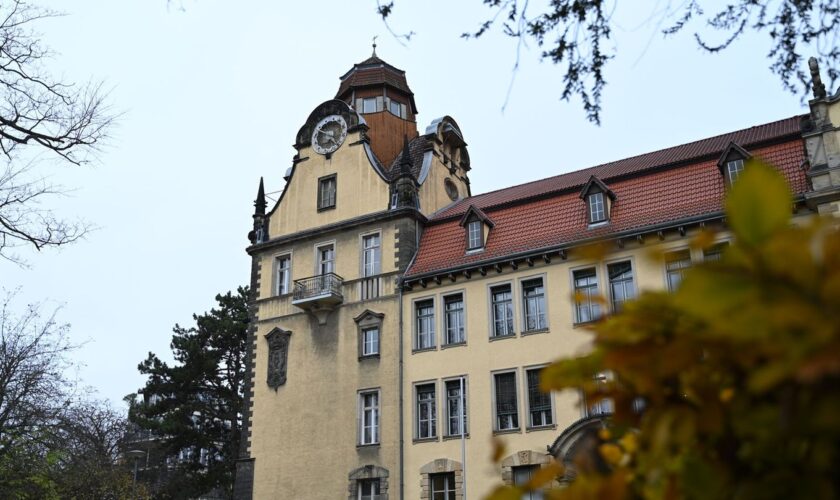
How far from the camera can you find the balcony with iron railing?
94.9 ft

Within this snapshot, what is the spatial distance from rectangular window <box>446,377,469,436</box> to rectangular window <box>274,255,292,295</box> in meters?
8.15

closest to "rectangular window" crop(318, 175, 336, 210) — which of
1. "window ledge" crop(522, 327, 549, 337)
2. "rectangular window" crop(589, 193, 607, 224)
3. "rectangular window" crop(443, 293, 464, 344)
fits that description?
"rectangular window" crop(443, 293, 464, 344)

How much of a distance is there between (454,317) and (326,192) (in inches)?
305

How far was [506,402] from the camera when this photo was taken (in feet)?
82.7

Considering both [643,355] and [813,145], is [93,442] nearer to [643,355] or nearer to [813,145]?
[813,145]

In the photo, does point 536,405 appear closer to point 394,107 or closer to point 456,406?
point 456,406

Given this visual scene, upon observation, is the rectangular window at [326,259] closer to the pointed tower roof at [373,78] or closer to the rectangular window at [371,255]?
the rectangular window at [371,255]

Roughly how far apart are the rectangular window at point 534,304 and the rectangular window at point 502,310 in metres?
0.51

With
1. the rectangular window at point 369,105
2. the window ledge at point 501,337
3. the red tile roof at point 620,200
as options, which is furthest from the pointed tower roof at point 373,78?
the window ledge at point 501,337

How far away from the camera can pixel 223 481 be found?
1757 inches

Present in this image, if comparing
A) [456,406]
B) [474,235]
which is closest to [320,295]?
[474,235]

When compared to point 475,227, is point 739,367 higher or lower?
lower

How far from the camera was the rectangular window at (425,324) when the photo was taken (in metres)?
27.3

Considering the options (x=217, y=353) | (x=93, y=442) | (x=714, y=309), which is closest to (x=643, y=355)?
(x=714, y=309)
